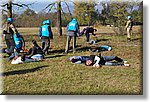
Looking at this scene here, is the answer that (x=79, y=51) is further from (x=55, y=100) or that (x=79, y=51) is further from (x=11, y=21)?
(x=55, y=100)

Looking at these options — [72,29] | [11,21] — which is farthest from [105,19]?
[11,21]

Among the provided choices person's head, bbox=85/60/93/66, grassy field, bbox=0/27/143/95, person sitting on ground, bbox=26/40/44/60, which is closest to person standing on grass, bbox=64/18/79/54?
grassy field, bbox=0/27/143/95

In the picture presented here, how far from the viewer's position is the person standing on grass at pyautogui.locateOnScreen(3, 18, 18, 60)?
3.91 metres

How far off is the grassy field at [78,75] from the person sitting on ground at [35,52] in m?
0.09

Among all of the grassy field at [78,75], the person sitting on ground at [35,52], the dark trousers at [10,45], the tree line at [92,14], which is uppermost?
the tree line at [92,14]

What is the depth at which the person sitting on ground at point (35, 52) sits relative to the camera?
14.5ft

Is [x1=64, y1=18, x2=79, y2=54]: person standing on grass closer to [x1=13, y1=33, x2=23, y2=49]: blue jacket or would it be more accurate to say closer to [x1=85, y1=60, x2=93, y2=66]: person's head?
[x1=85, y1=60, x2=93, y2=66]: person's head

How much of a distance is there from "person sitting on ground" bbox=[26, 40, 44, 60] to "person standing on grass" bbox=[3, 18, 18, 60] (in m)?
0.26

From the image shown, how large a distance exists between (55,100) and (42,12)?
1.05 metres

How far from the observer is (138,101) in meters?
3.24

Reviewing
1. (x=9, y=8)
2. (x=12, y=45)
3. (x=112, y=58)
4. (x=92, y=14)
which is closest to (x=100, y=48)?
(x=112, y=58)

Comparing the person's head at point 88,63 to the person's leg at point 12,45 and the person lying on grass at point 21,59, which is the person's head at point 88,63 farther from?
the person's leg at point 12,45

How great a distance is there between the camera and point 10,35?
4.23 metres

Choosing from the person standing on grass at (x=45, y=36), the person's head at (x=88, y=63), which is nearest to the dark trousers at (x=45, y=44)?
the person standing on grass at (x=45, y=36)
